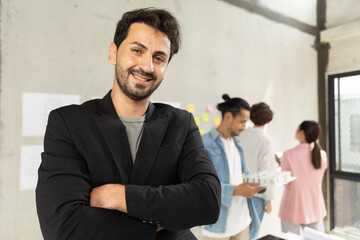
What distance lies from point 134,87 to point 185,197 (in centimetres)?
49

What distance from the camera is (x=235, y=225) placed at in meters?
2.05

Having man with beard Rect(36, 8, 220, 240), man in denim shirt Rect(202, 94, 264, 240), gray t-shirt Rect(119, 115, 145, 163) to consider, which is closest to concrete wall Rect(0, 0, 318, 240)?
man in denim shirt Rect(202, 94, 264, 240)

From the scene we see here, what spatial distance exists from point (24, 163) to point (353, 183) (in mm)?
4272

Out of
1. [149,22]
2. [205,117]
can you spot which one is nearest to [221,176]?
[205,117]

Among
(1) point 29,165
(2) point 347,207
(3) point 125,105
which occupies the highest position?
(3) point 125,105

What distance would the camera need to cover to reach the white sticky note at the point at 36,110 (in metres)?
1.80

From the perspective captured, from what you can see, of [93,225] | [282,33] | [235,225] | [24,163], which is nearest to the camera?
[93,225]

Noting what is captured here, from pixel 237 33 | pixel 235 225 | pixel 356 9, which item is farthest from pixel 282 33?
pixel 235 225

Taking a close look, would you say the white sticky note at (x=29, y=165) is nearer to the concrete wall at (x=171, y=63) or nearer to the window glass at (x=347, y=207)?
the concrete wall at (x=171, y=63)

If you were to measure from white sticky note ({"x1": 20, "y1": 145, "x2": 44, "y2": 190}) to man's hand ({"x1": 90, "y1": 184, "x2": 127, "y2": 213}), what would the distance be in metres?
1.12

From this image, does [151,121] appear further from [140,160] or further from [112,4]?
[112,4]

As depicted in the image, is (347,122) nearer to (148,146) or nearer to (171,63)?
(171,63)

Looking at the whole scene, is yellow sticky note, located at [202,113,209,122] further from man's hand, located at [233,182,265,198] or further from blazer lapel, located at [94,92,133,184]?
blazer lapel, located at [94,92,133,184]

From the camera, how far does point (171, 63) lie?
2562 mm
